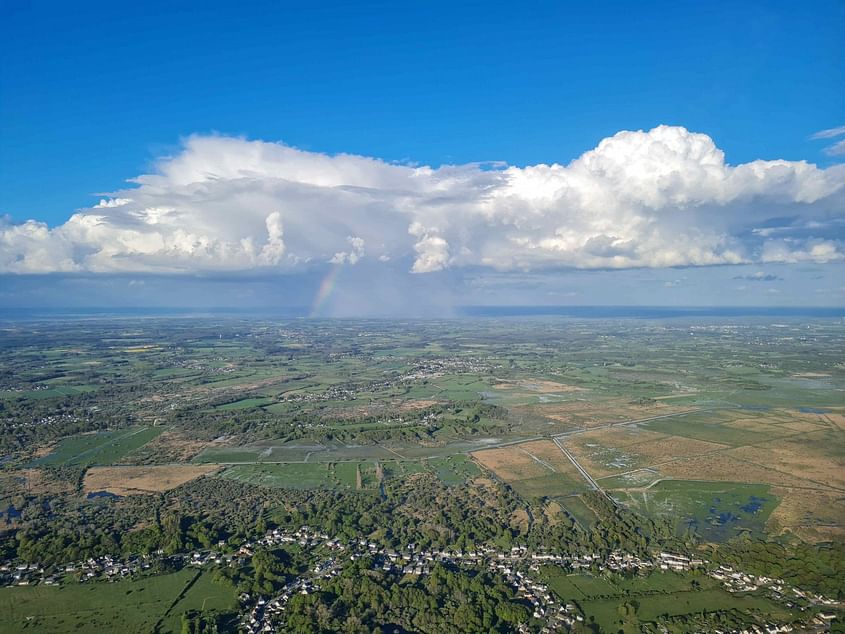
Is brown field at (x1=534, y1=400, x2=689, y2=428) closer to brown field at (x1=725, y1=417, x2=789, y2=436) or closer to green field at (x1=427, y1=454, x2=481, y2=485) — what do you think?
brown field at (x1=725, y1=417, x2=789, y2=436)

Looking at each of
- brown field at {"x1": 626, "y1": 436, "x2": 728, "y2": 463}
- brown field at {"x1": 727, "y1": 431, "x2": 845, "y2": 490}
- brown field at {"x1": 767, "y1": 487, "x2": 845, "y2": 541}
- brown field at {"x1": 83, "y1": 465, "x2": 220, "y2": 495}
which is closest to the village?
brown field at {"x1": 767, "y1": 487, "x2": 845, "y2": 541}

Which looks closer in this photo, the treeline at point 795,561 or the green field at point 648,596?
the green field at point 648,596

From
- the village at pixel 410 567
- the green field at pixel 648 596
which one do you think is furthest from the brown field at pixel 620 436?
the green field at pixel 648 596

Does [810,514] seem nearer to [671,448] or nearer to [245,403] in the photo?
[671,448]

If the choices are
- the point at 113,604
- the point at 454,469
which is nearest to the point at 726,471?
the point at 454,469

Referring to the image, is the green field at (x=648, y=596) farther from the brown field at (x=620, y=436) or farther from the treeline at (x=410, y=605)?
the brown field at (x=620, y=436)

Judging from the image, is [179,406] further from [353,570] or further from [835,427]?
[835,427]
